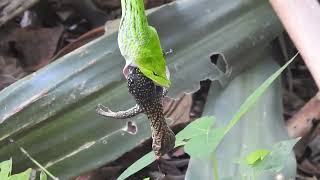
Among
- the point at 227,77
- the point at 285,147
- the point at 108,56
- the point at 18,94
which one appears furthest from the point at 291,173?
the point at 18,94

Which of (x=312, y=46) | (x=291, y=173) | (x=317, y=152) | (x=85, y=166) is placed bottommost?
(x=317, y=152)

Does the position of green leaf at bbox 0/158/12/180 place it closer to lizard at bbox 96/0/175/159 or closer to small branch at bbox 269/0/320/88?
lizard at bbox 96/0/175/159

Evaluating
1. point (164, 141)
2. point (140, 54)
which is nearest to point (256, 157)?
point (164, 141)

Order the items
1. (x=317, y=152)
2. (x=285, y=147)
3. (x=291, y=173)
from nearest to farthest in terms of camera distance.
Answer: (x=285, y=147)
(x=291, y=173)
(x=317, y=152)

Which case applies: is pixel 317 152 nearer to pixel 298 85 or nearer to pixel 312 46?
pixel 298 85

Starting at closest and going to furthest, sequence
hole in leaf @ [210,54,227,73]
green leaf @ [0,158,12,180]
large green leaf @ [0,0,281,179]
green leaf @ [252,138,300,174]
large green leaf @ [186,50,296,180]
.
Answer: green leaf @ [252,138,300,174] → green leaf @ [0,158,12,180] → large green leaf @ [186,50,296,180] → large green leaf @ [0,0,281,179] → hole in leaf @ [210,54,227,73]

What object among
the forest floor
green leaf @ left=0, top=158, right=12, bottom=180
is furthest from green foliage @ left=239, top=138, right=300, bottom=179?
the forest floor

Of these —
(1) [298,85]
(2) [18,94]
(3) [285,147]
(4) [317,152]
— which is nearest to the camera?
(3) [285,147]
